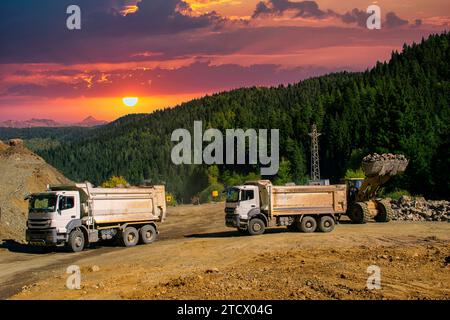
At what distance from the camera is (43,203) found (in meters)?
30.5

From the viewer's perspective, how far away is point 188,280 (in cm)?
2066

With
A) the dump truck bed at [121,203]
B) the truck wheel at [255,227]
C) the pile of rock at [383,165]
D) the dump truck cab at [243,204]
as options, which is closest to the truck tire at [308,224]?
the truck wheel at [255,227]

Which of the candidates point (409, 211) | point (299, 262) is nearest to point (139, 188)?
point (299, 262)

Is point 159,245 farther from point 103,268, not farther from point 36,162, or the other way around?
point 36,162

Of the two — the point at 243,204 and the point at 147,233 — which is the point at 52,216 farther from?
the point at 243,204

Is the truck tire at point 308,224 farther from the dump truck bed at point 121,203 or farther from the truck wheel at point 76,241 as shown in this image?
the truck wheel at point 76,241

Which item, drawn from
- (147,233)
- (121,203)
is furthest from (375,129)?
(121,203)

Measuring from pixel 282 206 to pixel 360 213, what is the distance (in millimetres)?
7839

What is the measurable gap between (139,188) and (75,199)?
4420mm

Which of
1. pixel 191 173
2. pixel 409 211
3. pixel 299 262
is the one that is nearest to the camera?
pixel 299 262

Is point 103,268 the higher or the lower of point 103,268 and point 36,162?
the lower

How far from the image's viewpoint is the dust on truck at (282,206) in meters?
33.9

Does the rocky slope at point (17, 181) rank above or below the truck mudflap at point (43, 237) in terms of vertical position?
above

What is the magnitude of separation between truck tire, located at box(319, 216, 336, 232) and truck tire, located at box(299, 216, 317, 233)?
37 centimetres
